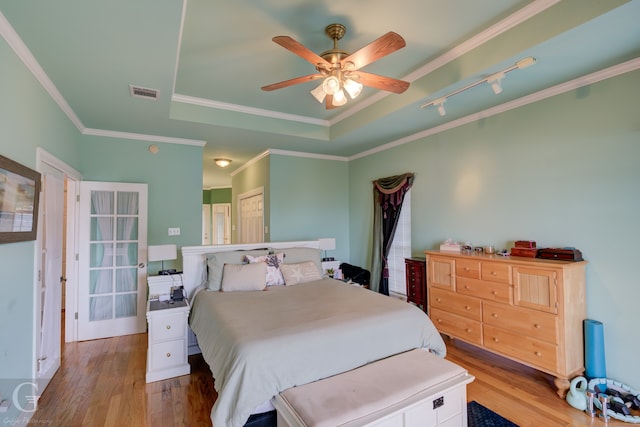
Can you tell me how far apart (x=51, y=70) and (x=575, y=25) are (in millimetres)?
3772

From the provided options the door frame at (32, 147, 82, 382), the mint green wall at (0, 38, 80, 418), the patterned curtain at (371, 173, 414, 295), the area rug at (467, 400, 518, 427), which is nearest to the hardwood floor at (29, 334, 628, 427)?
the area rug at (467, 400, 518, 427)

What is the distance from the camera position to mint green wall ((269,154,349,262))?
16.5 ft

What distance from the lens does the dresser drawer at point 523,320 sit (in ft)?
8.16

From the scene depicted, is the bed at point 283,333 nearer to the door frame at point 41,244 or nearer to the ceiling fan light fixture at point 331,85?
the door frame at point 41,244

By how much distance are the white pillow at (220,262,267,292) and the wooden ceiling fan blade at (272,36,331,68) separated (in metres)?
2.15

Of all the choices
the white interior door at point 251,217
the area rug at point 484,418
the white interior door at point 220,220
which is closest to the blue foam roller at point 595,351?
the area rug at point 484,418

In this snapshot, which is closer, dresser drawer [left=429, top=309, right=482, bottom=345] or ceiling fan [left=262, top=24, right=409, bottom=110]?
ceiling fan [left=262, top=24, right=409, bottom=110]

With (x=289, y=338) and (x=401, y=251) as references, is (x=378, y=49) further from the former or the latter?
(x=401, y=251)

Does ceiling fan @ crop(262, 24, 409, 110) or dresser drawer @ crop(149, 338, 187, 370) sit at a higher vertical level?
ceiling fan @ crop(262, 24, 409, 110)

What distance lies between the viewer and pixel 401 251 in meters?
4.52

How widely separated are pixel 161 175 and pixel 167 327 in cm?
229

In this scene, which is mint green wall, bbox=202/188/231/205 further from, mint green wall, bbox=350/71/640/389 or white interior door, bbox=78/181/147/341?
mint green wall, bbox=350/71/640/389

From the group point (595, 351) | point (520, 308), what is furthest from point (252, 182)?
point (595, 351)

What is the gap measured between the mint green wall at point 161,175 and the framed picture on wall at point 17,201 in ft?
6.18
